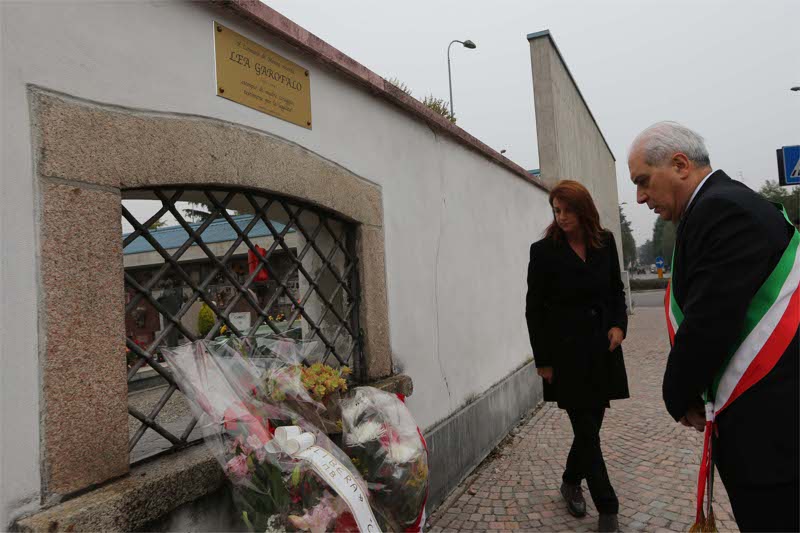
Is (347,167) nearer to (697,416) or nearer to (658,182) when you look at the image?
(658,182)

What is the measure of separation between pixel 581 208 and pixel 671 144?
1.25 metres

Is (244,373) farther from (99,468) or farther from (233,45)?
(233,45)

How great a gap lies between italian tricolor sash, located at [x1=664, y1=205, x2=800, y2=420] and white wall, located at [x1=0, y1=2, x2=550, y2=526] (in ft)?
6.60

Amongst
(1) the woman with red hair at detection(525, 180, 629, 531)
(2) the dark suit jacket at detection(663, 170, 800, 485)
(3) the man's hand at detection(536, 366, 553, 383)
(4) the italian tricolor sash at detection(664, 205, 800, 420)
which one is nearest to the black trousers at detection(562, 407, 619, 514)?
(1) the woman with red hair at detection(525, 180, 629, 531)

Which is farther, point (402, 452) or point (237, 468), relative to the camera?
point (402, 452)

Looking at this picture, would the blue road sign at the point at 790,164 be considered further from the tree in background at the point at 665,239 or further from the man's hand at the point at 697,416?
the tree in background at the point at 665,239

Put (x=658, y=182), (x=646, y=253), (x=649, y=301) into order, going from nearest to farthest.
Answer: (x=658, y=182)
(x=649, y=301)
(x=646, y=253)

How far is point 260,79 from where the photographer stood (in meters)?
2.41

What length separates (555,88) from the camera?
9297mm

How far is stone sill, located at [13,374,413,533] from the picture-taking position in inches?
56.5

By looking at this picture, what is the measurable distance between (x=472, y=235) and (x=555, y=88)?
574cm

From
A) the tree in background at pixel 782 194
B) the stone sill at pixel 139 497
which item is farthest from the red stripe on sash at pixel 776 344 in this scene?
the tree in background at pixel 782 194

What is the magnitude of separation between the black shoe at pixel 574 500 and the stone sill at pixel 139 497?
230 cm

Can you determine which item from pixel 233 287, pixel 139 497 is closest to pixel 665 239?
pixel 233 287
